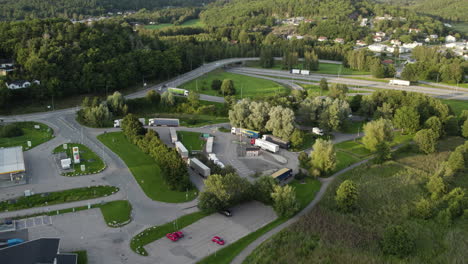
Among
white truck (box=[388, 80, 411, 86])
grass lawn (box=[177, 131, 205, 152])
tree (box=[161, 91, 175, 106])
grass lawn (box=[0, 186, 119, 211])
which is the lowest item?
grass lawn (box=[0, 186, 119, 211])

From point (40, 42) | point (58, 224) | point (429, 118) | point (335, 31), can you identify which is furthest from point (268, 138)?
point (335, 31)

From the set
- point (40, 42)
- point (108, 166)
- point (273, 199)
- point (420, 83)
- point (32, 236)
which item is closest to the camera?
point (32, 236)

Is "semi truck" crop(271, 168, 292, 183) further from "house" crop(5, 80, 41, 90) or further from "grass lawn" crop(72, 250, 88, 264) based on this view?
"house" crop(5, 80, 41, 90)

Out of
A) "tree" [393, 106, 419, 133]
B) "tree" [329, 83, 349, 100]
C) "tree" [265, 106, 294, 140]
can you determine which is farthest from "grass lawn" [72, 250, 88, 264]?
"tree" [329, 83, 349, 100]

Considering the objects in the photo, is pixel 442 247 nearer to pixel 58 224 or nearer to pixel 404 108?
pixel 404 108

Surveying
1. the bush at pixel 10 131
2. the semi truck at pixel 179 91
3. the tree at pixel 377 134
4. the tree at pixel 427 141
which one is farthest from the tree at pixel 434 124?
the bush at pixel 10 131

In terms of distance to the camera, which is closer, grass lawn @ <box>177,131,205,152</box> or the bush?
grass lawn @ <box>177,131,205,152</box>

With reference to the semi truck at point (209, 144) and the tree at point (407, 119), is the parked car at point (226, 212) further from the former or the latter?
the tree at point (407, 119)
